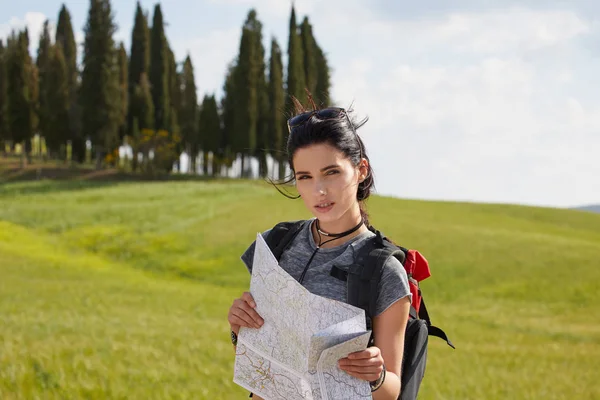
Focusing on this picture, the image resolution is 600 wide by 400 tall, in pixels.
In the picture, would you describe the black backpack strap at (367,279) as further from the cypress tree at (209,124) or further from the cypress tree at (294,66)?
the cypress tree at (209,124)

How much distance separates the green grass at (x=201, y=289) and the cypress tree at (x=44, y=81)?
9.17 meters

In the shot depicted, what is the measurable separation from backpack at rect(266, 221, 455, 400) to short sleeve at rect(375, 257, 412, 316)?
0.09 ft

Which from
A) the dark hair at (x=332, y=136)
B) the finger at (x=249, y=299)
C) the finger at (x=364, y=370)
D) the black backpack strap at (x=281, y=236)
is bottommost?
the finger at (x=364, y=370)

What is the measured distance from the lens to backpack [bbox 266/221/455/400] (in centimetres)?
259

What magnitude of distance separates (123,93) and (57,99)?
4.97 metres

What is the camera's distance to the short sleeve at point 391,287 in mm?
2566

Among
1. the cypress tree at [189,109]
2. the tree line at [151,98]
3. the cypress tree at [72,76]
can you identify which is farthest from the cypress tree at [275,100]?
the cypress tree at [72,76]

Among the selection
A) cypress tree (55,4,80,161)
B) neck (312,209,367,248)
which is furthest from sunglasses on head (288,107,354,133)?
cypress tree (55,4,80,161)

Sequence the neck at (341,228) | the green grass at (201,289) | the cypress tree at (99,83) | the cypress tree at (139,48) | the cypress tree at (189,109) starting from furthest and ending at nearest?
the cypress tree at (189,109), the cypress tree at (139,48), the cypress tree at (99,83), the green grass at (201,289), the neck at (341,228)

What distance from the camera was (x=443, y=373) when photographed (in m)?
9.19

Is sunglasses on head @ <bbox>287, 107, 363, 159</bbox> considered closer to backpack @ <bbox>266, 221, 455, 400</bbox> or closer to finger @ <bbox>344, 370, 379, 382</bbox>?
backpack @ <bbox>266, 221, 455, 400</bbox>

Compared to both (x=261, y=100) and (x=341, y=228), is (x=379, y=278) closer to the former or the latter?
(x=341, y=228)

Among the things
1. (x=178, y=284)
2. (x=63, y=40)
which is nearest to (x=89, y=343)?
(x=178, y=284)

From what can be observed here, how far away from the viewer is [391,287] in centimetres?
259
